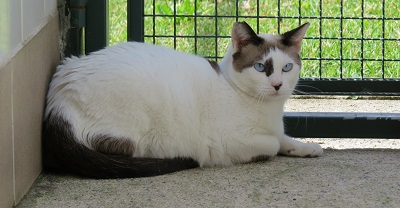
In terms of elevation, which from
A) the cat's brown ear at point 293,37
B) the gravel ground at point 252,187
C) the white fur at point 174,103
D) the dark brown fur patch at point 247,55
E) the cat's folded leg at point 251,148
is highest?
the cat's brown ear at point 293,37

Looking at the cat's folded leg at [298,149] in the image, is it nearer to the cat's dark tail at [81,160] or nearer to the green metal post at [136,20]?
the cat's dark tail at [81,160]

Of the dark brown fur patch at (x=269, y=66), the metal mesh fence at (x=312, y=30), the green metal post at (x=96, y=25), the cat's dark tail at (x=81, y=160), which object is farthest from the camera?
the metal mesh fence at (x=312, y=30)

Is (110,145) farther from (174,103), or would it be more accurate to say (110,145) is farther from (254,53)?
(254,53)

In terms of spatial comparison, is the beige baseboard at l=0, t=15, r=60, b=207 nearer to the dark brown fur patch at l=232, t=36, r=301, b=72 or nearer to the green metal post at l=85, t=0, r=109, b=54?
the green metal post at l=85, t=0, r=109, b=54

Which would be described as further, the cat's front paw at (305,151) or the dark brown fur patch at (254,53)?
the cat's front paw at (305,151)

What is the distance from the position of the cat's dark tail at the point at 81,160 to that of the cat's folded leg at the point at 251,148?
424 mm

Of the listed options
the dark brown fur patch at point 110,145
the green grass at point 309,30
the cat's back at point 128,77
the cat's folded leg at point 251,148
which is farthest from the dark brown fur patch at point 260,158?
the green grass at point 309,30

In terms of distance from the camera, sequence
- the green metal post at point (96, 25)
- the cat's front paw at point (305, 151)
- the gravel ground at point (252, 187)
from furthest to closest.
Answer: the green metal post at point (96, 25) → the cat's front paw at point (305, 151) → the gravel ground at point (252, 187)

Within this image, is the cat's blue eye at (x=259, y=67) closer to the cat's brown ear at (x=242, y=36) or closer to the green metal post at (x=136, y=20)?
the cat's brown ear at (x=242, y=36)

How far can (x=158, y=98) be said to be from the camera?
3514 millimetres

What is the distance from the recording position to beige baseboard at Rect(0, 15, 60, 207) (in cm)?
277

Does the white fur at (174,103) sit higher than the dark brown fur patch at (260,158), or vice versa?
the white fur at (174,103)

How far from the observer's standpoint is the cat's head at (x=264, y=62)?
3.66 meters

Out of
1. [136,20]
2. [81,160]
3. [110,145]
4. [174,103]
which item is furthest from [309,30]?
[81,160]
